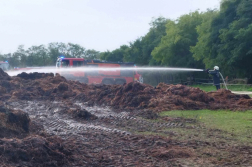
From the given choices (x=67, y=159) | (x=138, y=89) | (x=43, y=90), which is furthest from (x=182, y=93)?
(x=67, y=159)

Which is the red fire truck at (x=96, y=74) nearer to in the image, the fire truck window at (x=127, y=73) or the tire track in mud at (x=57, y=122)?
the fire truck window at (x=127, y=73)

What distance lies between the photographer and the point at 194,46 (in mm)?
45656

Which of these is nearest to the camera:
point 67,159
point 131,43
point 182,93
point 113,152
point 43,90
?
point 67,159

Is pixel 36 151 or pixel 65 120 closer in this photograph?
pixel 36 151

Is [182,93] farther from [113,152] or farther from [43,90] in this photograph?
[113,152]

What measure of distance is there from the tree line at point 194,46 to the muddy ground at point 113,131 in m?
15.3

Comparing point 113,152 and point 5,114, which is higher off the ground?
point 5,114

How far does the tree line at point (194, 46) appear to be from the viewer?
105 ft

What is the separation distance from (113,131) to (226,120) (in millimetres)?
4590

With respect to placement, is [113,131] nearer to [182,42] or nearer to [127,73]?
[127,73]

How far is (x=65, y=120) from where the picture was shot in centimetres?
1277

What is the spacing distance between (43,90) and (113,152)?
1453cm

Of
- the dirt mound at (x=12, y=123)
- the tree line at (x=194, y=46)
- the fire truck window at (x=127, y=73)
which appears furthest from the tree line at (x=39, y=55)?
the dirt mound at (x=12, y=123)

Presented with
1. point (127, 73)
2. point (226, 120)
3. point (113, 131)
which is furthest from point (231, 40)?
point (113, 131)
